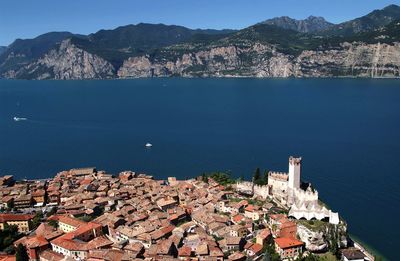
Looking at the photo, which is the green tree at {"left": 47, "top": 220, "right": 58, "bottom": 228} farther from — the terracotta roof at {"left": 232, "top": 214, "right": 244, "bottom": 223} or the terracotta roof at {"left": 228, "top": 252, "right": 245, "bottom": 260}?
the terracotta roof at {"left": 228, "top": 252, "right": 245, "bottom": 260}

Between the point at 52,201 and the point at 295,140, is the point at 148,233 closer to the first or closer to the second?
the point at 52,201

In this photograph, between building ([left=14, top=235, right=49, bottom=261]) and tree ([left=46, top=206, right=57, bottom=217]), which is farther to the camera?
tree ([left=46, top=206, right=57, bottom=217])

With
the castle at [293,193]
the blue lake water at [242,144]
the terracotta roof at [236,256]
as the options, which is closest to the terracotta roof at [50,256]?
Answer: the terracotta roof at [236,256]

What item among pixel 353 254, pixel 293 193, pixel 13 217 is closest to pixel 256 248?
pixel 353 254

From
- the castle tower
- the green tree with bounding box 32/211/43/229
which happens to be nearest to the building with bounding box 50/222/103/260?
the green tree with bounding box 32/211/43/229

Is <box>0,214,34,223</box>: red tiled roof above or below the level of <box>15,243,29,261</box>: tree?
above

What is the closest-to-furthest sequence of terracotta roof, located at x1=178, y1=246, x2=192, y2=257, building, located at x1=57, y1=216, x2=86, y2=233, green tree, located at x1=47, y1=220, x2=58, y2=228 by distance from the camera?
terracotta roof, located at x1=178, y1=246, x2=192, y2=257
building, located at x1=57, y1=216, x2=86, y2=233
green tree, located at x1=47, y1=220, x2=58, y2=228

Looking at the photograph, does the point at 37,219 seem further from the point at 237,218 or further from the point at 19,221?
the point at 237,218
